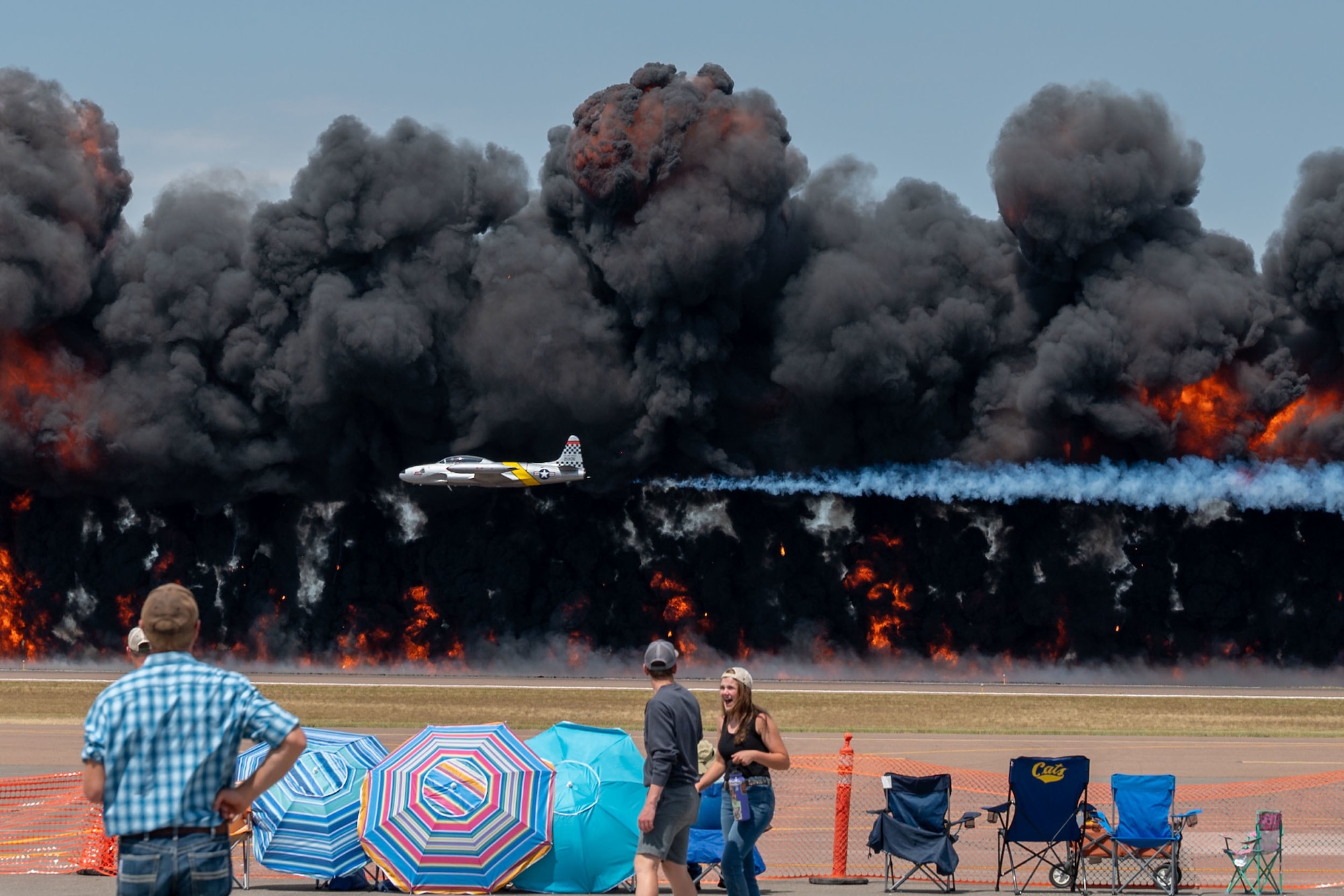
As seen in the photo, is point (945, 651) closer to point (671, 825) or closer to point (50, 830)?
point (50, 830)

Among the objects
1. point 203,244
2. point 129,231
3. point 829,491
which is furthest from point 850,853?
point 129,231

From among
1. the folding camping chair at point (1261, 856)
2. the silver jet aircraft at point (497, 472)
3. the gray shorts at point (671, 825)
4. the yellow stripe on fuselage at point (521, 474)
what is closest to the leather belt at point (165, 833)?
the gray shorts at point (671, 825)

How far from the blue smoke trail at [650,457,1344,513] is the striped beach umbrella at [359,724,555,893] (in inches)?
2218

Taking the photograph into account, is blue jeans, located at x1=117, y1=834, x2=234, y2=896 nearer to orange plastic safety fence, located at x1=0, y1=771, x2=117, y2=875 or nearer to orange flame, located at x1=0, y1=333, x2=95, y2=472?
orange plastic safety fence, located at x1=0, y1=771, x2=117, y2=875

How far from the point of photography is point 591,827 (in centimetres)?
1534

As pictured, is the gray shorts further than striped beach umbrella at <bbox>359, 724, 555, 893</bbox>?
No

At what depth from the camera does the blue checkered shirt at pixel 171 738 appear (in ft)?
23.7

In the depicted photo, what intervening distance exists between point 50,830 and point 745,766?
38.7ft

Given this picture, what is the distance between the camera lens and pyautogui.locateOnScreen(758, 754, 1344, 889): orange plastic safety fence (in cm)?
1722

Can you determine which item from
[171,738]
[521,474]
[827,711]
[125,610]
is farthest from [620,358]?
[171,738]

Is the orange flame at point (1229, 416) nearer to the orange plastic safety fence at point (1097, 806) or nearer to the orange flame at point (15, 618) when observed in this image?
the orange plastic safety fence at point (1097, 806)

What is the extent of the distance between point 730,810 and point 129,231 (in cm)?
7548

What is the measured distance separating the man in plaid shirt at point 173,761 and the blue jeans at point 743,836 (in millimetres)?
5716

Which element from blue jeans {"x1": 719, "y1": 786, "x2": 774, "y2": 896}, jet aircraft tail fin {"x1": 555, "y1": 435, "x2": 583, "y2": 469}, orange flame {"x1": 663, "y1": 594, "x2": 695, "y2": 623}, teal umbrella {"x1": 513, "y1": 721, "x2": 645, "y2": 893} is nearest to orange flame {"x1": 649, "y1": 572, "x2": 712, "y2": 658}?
orange flame {"x1": 663, "y1": 594, "x2": 695, "y2": 623}
